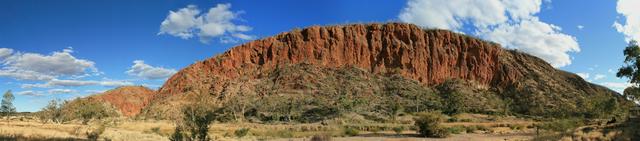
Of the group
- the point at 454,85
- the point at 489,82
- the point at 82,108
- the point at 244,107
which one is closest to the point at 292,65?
the point at 244,107

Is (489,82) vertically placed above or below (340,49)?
below

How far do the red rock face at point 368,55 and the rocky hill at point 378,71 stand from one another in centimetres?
23

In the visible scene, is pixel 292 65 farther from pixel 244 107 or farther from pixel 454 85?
pixel 454 85

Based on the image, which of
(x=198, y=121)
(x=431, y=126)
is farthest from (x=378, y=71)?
(x=198, y=121)

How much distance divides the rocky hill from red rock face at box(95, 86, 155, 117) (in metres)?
3.80

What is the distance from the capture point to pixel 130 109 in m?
119

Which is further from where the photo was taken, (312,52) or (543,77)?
(312,52)

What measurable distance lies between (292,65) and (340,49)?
13.6m

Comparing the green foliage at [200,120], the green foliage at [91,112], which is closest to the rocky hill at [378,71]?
the green foliage at [91,112]

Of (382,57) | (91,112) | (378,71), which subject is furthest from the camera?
(382,57)

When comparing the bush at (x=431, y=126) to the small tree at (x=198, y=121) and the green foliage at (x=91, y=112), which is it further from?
the green foliage at (x=91, y=112)

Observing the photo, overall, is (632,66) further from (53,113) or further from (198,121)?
(53,113)

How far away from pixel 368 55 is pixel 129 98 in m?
55.5

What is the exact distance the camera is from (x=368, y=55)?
129875 millimetres
